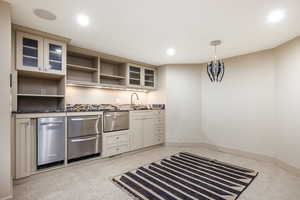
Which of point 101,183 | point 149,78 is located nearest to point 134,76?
point 149,78

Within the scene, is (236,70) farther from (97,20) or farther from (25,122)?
(25,122)

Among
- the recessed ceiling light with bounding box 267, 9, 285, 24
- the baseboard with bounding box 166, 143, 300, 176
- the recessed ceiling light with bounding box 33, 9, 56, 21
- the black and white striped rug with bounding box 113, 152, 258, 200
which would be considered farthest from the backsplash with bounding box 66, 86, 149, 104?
the recessed ceiling light with bounding box 267, 9, 285, 24

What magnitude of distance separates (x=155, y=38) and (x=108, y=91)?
1.95m

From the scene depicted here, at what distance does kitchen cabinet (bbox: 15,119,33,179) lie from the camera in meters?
2.12

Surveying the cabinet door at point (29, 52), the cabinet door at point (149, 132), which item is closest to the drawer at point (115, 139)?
the cabinet door at point (149, 132)

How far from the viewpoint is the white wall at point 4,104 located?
5.68 ft

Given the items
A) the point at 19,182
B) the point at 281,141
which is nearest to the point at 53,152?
the point at 19,182

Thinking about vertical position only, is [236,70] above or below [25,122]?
above

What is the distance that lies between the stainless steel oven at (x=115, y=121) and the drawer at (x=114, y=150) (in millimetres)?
376

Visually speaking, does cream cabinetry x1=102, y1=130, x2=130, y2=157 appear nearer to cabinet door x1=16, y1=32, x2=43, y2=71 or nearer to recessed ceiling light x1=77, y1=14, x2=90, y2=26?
cabinet door x1=16, y1=32, x2=43, y2=71

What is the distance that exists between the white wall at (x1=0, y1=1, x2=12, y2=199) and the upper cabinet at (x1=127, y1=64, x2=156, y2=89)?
93.8 inches

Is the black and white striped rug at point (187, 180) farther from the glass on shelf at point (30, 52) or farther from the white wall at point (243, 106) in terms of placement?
the glass on shelf at point (30, 52)

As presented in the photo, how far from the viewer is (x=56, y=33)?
8.21 ft

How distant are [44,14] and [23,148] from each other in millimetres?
1889
